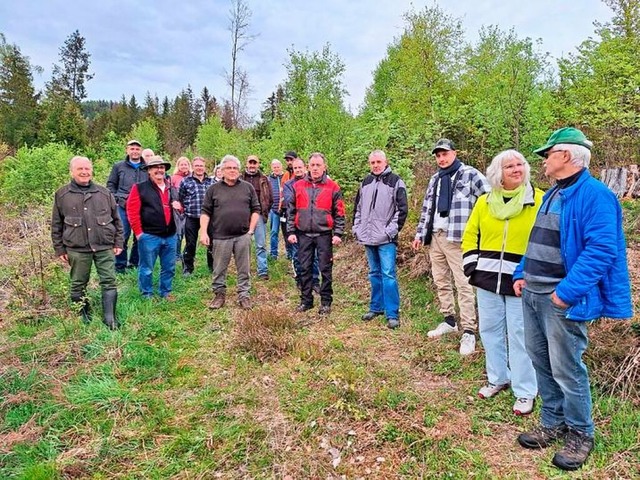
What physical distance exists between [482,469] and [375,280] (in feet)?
9.14

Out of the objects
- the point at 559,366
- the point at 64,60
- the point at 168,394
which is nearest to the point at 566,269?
the point at 559,366

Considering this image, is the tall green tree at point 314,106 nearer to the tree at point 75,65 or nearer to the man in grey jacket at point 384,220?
the man in grey jacket at point 384,220

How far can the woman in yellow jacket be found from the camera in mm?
2982

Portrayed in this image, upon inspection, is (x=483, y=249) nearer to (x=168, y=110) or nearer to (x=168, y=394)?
(x=168, y=394)

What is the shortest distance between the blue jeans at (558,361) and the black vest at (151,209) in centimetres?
463

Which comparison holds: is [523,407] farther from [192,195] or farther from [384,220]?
[192,195]

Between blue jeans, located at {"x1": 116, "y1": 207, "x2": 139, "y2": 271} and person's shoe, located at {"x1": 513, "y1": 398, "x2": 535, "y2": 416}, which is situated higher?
blue jeans, located at {"x1": 116, "y1": 207, "x2": 139, "y2": 271}

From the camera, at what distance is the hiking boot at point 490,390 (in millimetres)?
3283

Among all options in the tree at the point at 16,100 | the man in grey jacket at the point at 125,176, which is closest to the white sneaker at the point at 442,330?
the man in grey jacket at the point at 125,176

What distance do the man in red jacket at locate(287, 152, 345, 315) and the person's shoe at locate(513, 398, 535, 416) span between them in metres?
2.70

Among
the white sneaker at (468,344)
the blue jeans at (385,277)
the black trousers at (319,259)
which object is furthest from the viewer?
the black trousers at (319,259)

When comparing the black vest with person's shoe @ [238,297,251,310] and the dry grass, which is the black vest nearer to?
person's shoe @ [238,297,251,310]

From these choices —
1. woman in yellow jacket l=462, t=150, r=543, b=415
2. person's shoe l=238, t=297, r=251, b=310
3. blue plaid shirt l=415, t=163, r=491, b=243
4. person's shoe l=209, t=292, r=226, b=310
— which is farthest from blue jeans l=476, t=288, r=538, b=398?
person's shoe l=209, t=292, r=226, b=310

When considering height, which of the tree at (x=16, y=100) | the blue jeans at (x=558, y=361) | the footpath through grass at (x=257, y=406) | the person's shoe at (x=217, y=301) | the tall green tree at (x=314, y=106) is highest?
the tree at (x=16, y=100)
